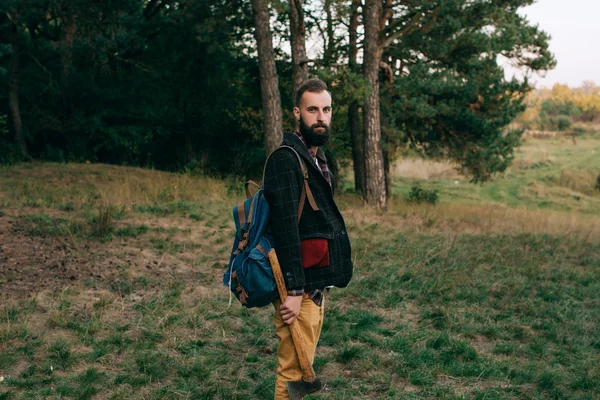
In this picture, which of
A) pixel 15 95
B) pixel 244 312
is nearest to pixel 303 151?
pixel 244 312

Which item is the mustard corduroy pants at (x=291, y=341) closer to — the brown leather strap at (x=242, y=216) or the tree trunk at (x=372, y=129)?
the brown leather strap at (x=242, y=216)

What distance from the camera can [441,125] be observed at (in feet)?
66.3

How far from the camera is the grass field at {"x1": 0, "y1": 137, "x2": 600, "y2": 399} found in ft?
16.0

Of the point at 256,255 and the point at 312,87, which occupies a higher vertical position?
the point at 312,87

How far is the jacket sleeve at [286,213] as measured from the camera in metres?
3.31

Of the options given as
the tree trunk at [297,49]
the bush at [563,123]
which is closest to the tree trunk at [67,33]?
the tree trunk at [297,49]

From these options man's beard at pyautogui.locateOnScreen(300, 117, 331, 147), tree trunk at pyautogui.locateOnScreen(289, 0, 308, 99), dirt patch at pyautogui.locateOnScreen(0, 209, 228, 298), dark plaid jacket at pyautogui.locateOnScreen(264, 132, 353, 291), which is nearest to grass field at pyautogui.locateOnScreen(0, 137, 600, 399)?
dirt patch at pyautogui.locateOnScreen(0, 209, 228, 298)

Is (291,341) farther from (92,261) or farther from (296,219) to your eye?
(92,261)

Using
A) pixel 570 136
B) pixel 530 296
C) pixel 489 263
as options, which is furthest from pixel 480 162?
pixel 570 136

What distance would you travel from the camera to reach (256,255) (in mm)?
3375

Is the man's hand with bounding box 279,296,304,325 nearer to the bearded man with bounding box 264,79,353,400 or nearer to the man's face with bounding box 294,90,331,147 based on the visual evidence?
the bearded man with bounding box 264,79,353,400

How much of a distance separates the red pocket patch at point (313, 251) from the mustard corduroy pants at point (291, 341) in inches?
8.5

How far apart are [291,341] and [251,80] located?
1996 cm

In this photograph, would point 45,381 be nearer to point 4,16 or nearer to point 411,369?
point 411,369
